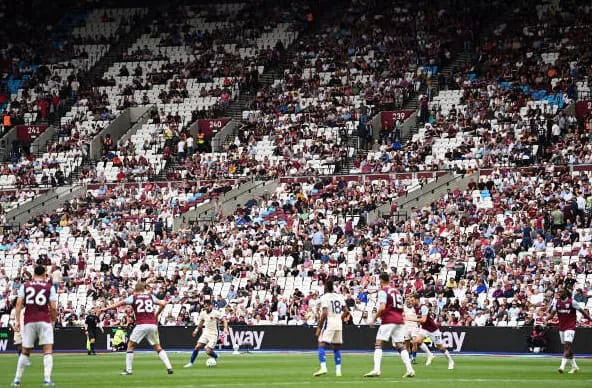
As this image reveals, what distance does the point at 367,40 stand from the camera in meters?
66.2

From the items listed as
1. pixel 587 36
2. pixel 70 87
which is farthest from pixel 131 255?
pixel 587 36

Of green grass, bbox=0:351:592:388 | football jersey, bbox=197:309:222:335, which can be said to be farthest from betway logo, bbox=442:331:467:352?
football jersey, bbox=197:309:222:335

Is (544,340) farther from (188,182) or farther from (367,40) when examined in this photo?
(367,40)

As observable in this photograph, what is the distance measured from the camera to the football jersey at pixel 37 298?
23672 millimetres

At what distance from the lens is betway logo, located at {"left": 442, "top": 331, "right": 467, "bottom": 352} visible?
41250 millimetres

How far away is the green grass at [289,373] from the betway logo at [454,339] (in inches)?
129

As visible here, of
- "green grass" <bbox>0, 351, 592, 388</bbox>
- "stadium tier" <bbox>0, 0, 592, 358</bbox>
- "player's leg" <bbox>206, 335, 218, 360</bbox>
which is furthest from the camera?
"stadium tier" <bbox>0, 0, 592, 358</bbox>

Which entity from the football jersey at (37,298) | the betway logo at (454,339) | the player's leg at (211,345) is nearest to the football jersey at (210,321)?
the player's leg at (211,345)

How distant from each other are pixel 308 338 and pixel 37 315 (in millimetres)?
21175

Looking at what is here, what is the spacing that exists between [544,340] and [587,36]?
81.1ft

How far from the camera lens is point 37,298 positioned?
23672mm

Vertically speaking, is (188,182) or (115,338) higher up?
(188,182)

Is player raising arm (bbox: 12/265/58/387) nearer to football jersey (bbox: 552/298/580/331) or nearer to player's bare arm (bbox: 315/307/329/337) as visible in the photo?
player's bare arm (bbox: 315/307/329/337)

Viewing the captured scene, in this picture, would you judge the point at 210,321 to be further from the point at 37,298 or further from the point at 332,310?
the point at 37,298
